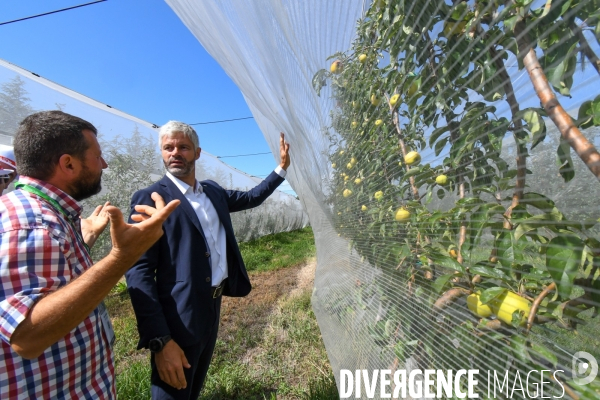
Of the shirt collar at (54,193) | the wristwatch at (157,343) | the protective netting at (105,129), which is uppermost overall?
the protective netting at (105,129)

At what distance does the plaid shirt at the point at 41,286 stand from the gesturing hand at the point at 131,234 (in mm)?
143

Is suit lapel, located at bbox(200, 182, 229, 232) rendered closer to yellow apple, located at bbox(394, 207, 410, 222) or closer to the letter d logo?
yellow apple, located at bbox(394, 207, 410, 222)

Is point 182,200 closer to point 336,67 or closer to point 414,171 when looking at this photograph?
point 336,67

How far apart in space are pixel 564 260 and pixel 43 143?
105 centimetres

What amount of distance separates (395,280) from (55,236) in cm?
80

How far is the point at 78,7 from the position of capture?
12.8 ft

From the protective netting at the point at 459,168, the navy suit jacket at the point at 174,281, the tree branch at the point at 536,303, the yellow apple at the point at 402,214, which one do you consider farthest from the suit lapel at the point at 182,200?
the tree branch at the point at 536,303

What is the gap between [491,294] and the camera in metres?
0.47

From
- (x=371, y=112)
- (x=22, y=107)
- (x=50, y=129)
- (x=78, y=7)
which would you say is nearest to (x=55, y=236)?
(x=50, y=129)

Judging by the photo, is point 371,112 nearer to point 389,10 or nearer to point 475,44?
point 389,10

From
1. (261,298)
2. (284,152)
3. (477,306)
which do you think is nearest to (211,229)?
(284,152)

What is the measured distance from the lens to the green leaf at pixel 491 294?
1.52 ft

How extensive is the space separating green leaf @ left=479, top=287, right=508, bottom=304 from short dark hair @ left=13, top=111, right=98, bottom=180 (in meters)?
0.99

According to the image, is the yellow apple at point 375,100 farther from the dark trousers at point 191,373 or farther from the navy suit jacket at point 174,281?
the dark trousers at point 191,373
